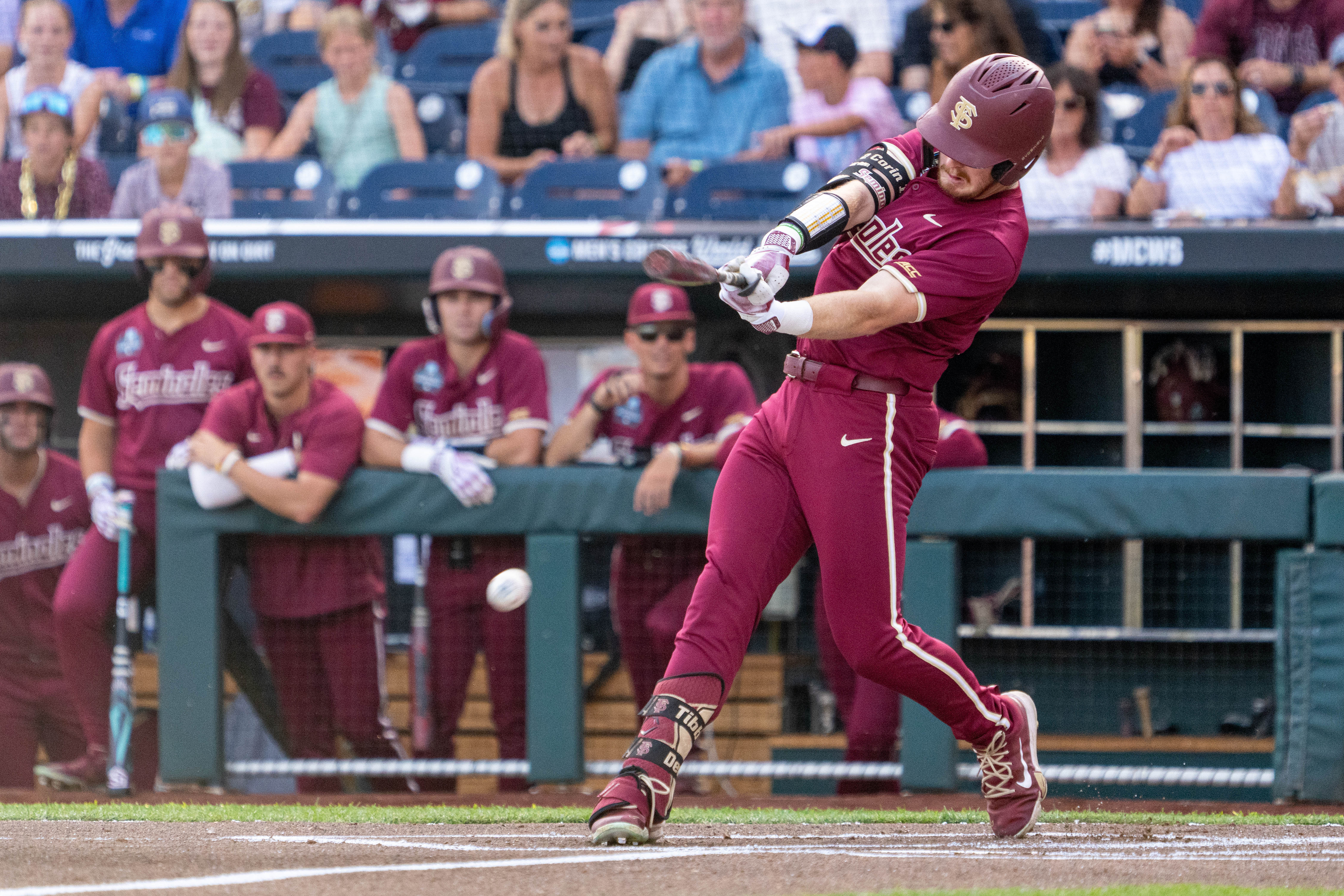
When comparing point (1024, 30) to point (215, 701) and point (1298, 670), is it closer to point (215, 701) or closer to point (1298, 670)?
point (1298, 670)

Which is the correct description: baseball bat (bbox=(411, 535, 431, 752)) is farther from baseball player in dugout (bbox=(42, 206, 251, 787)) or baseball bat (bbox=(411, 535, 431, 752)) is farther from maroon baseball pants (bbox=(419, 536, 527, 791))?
baseball player in dugout (bbox=(42, 206, 251, 787))

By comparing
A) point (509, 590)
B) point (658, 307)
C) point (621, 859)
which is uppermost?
point (658, 307)

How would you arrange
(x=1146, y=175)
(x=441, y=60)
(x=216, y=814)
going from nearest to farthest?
(x=216, y=814) < (x=1146, y=175) < (x=441, y=60)

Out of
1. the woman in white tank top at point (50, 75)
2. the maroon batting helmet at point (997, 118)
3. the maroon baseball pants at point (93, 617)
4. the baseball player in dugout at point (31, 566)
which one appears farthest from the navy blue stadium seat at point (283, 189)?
the maroon batting helmet at point (997, 118)

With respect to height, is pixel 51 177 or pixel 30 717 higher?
pixel 51 177

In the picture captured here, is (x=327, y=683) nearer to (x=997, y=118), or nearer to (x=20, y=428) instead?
(x=20, y=428)

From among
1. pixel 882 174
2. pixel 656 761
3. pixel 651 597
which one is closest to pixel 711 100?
pixel 651 597

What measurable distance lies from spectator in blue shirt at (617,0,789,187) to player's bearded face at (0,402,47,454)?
2.67 metres

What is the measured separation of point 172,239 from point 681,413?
75.9 inches

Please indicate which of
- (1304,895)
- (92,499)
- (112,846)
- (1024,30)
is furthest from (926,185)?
(1024,30)

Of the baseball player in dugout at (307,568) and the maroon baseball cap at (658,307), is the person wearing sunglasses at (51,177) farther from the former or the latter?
the maroon baseball cap at (658,307)

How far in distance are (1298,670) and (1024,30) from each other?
3.23 metres

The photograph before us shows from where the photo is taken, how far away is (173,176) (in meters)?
6.31

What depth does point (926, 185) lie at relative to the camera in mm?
3217
